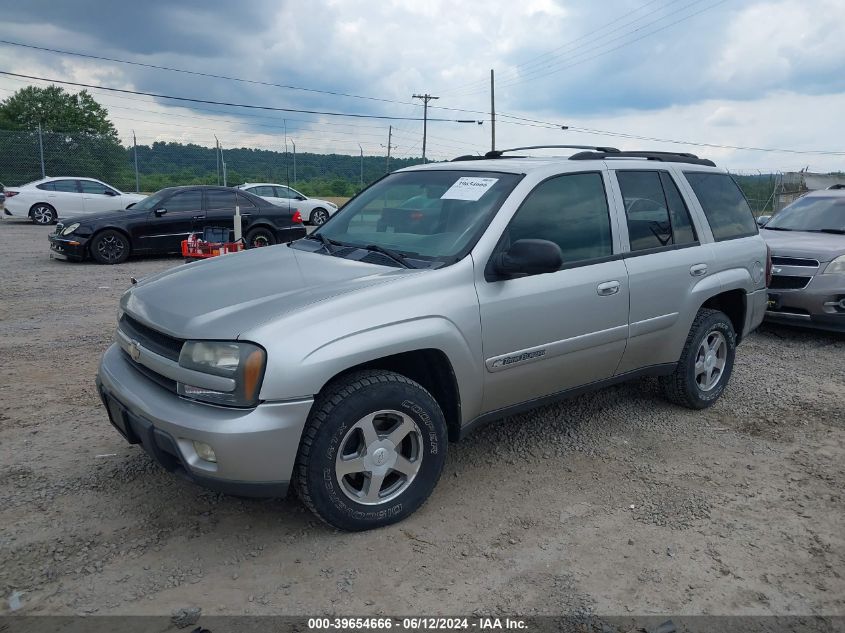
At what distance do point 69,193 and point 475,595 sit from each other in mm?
19678

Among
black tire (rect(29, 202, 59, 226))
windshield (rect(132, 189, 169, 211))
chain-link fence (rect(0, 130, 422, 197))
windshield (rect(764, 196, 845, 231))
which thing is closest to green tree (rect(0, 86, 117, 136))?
chain-link fence (rect(0, 130, 422, 197))

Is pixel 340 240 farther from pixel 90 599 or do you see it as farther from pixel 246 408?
pixel 90 599

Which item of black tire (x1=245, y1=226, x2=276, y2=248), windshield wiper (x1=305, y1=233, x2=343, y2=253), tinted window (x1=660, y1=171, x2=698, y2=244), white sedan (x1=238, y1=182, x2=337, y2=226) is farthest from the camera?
white sedan (x1=238, y1=182, x2=337, y2=226)

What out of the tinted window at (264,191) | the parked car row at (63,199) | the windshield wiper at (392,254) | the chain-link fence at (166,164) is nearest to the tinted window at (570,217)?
the windshield wiper at (392,254)

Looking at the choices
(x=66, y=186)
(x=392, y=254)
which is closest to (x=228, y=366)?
(x=392, y=254)

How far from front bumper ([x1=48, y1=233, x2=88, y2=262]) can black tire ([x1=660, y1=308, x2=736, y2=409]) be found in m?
10.4

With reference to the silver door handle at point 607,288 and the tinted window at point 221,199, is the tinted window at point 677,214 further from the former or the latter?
the tinted window at point 221,199

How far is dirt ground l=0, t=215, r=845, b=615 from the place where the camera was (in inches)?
106

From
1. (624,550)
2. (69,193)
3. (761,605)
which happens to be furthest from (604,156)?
(69,193)

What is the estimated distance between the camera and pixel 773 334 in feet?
24.5

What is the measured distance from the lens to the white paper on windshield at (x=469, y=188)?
3.72 m

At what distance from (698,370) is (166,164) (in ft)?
92.8

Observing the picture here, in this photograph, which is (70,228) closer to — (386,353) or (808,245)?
(386,353)

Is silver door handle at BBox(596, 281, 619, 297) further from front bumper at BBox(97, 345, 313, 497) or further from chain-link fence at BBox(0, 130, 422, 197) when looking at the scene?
chain-link fence at BBox(0, 130, 422, 197)
